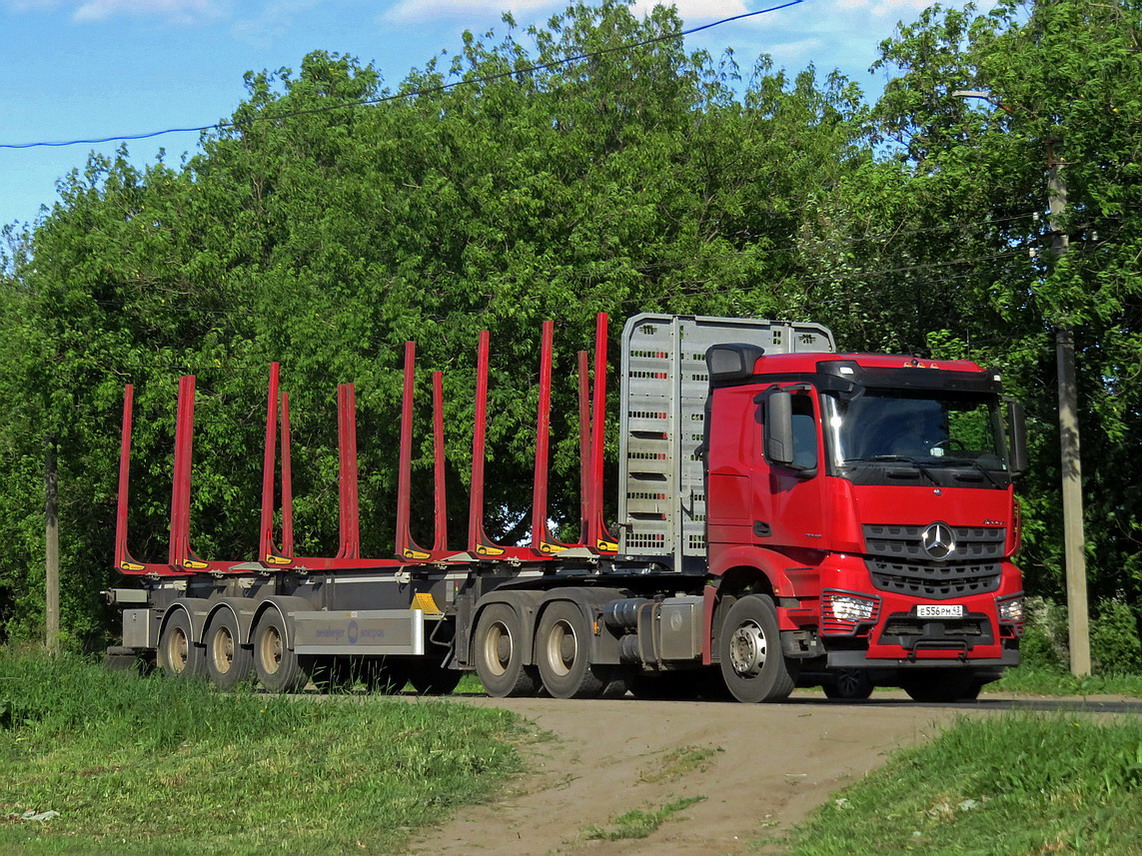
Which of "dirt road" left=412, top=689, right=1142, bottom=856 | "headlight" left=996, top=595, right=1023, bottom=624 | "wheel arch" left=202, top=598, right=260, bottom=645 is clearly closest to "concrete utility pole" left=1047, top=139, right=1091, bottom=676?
"headlight" left=996, top=595, right=1023, bottom=624

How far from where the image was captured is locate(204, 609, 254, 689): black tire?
22656 millimetres

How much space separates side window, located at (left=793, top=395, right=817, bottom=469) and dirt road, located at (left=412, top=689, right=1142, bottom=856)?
2.31 m

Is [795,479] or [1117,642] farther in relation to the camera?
[1117,642]

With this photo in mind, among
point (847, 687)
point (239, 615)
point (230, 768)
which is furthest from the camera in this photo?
point (239, 615)

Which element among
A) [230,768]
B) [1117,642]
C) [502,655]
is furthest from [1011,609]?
[1117,642]

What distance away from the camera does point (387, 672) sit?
22.9 m

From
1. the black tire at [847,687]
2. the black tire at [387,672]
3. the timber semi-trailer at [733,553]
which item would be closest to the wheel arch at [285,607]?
the timber semi-trailer at [733,553]

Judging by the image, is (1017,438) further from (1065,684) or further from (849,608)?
(1065,684)

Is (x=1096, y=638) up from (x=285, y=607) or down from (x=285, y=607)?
down

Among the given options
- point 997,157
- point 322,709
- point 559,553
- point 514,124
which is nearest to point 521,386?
point 514,124

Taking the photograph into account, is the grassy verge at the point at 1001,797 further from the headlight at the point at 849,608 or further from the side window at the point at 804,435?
the side window at the point at 804,435

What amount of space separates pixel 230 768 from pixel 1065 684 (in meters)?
12.9

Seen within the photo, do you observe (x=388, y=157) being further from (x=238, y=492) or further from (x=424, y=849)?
(x=424, y=849)

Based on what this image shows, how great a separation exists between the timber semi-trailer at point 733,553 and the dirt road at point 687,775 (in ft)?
5.34
